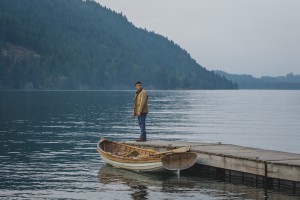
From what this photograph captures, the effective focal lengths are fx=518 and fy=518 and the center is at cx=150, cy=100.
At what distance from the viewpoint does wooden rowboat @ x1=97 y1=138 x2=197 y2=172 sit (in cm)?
2398

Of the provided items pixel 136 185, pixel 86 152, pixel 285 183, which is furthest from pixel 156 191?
pixel 86 152

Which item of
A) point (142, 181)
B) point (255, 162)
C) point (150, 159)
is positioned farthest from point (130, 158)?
point (255, 162)

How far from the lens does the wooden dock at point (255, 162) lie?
2091cm

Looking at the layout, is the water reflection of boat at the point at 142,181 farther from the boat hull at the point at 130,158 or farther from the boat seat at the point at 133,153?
the boat seat at the point at 133,153

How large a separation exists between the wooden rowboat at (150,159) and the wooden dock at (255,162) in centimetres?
123

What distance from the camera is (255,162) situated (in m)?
22.1

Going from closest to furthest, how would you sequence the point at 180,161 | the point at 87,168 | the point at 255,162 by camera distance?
the point at 255,162, the point at 180,161, the point at 87,168

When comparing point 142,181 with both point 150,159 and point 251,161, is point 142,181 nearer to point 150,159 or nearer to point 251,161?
point 150,159

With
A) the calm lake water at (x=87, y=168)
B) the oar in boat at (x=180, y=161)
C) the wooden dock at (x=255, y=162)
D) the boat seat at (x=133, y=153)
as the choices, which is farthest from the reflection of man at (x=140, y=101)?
the oar in boat at (x=180, y=161)

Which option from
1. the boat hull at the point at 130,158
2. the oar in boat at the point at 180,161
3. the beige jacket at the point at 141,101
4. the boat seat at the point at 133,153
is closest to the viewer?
the oar in boat at the point at 180,161

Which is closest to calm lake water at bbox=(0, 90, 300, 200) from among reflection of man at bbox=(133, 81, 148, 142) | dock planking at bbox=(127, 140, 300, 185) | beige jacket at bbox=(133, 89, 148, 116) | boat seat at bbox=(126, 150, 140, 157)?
dock planking at bbox=(127, 140, 300, 185)

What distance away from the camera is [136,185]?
22797mm

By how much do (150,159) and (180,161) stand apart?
4.84 ft

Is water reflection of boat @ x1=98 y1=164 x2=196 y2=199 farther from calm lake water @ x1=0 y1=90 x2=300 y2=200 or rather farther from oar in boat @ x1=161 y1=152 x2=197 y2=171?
oar in boat @ x1=161 y1=152 x2=197 y2=171
